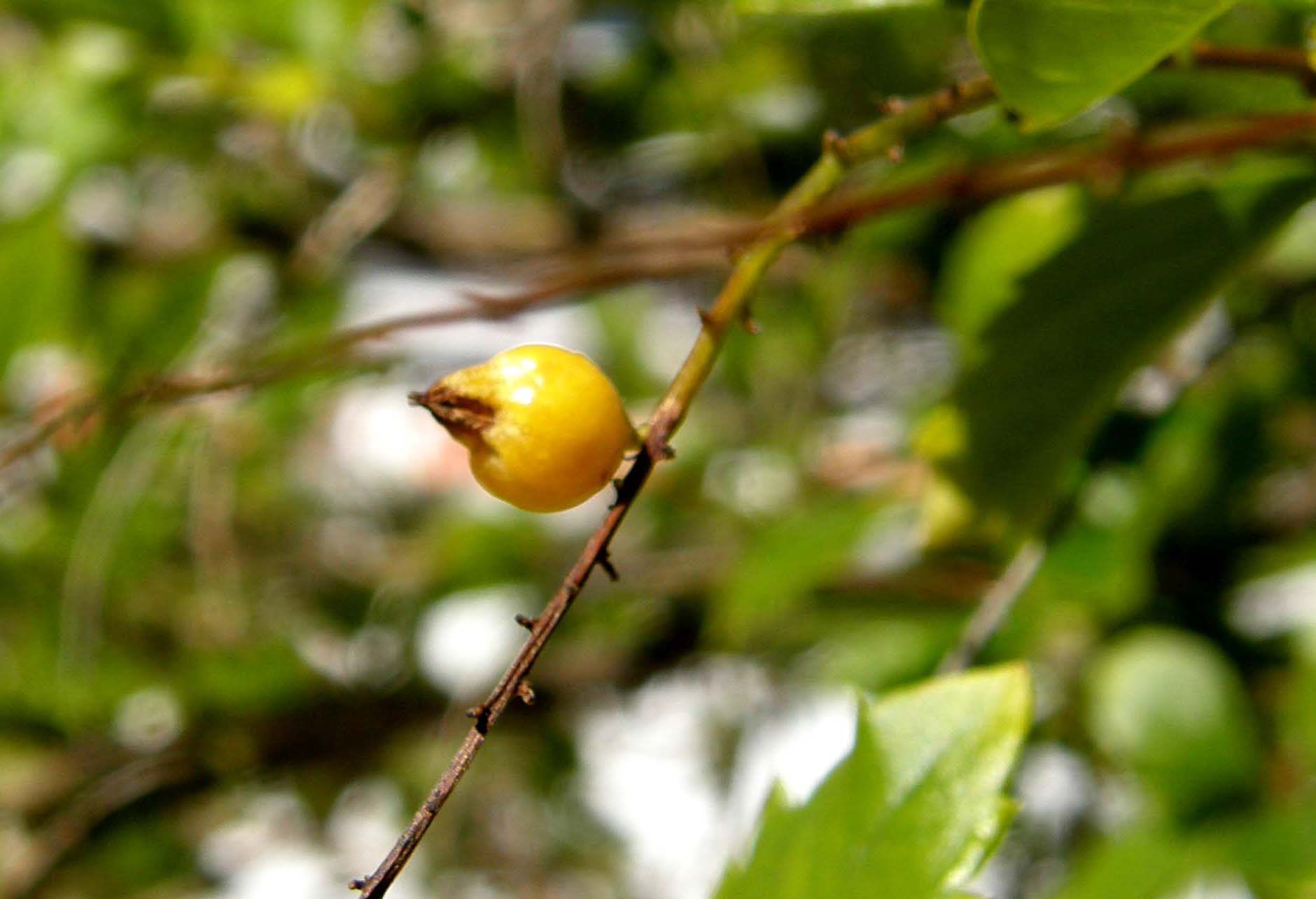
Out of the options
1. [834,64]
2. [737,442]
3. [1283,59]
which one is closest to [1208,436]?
[1283,59]

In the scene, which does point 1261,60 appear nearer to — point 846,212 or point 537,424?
point 846,212

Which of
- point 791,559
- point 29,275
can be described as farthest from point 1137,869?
point 29,275

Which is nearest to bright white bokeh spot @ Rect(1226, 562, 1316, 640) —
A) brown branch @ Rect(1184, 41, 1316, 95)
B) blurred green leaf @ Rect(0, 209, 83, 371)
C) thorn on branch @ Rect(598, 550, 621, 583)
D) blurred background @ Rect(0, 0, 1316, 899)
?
blurred background @ Rect(0, 0, 1316, 899)

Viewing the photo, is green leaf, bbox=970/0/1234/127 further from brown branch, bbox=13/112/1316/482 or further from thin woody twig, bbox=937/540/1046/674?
thin woody twig, bbox=937/540/1046/674

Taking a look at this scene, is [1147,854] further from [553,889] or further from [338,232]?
[553,889]

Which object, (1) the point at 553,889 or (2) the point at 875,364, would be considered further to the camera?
(1) the point at 553,889

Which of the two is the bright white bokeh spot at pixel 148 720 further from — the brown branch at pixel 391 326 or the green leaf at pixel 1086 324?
the green leaf at pixel 1086 324
